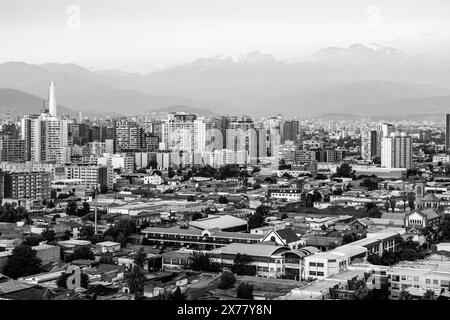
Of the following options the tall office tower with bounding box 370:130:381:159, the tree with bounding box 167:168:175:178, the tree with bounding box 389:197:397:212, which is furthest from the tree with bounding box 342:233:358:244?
the tall office tower with bounding box 370:130:381:159

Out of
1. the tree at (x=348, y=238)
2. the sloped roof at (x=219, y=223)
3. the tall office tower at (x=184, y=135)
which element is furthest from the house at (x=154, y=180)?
the tree at (x=348, y=238)

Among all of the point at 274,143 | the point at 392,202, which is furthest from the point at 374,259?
the point at 274,143

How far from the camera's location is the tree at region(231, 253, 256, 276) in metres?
4.50

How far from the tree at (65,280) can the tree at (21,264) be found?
0.35m

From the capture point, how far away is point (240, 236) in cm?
560

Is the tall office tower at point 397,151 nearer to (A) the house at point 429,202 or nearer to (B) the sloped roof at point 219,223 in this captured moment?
(A) the house at point 429,202

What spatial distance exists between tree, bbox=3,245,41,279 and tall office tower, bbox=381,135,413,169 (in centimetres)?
995

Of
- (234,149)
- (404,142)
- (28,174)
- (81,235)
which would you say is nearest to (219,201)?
(28,174)

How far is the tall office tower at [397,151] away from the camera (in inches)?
539

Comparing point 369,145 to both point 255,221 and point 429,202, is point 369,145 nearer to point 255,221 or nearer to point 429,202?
point 429,202

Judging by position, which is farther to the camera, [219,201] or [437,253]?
[219,201]

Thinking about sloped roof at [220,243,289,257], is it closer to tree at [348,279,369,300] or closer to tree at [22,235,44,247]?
tree at [348,279,369,300]

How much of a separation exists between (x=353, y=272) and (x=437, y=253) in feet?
3.25

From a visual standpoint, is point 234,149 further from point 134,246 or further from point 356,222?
point 134,246
